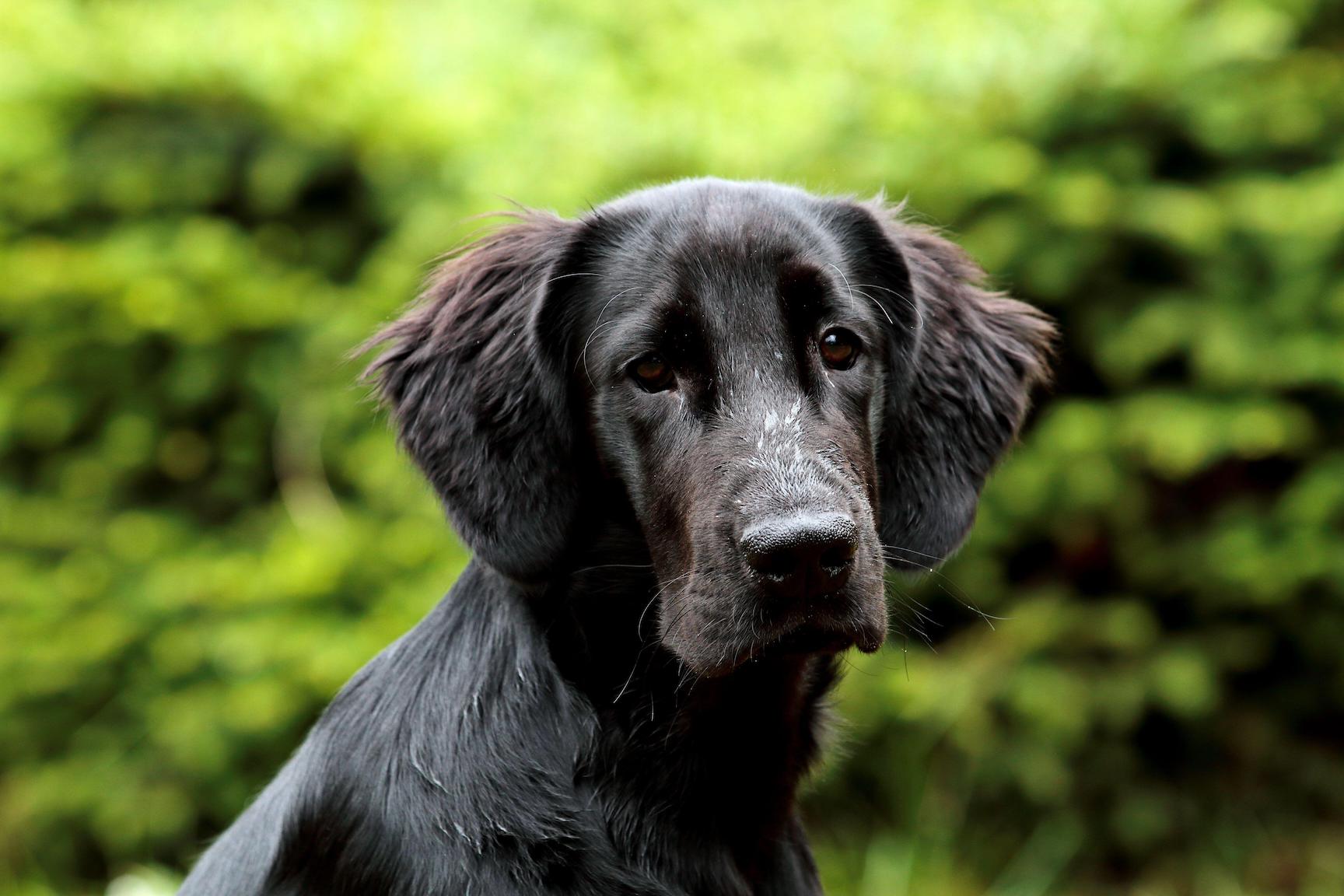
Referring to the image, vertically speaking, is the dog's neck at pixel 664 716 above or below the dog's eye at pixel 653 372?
below

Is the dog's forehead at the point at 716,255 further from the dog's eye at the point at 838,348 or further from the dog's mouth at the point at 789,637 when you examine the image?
the dog's mouth at the point at 789,637

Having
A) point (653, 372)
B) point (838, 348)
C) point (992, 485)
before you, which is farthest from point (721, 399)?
point (992, 485)

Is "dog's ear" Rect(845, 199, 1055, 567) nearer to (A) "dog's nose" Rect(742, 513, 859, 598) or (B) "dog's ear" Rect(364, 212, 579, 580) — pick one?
(A) "dog's nose" Rect(742, 513, 859, 598)

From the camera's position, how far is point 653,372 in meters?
2.86

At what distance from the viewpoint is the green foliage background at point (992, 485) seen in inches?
215

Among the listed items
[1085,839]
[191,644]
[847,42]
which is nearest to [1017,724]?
[1085,839]

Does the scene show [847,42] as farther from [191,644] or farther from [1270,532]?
[191,644]

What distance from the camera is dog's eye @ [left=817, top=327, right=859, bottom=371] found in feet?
9.53

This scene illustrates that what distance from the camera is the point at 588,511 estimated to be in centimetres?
301

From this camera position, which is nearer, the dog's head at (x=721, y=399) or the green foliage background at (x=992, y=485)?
the dog's head at (x=721, y=399)

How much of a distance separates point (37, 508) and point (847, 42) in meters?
4.28

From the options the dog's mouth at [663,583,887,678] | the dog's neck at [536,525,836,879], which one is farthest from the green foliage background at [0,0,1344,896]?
the dog's mouth at [663,583,887,678]

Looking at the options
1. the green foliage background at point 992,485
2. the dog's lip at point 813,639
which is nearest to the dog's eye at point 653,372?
the dog's lip at point 813,639

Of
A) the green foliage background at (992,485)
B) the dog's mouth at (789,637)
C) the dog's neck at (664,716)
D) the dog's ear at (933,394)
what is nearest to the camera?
the dog's mouth at (789,637)
